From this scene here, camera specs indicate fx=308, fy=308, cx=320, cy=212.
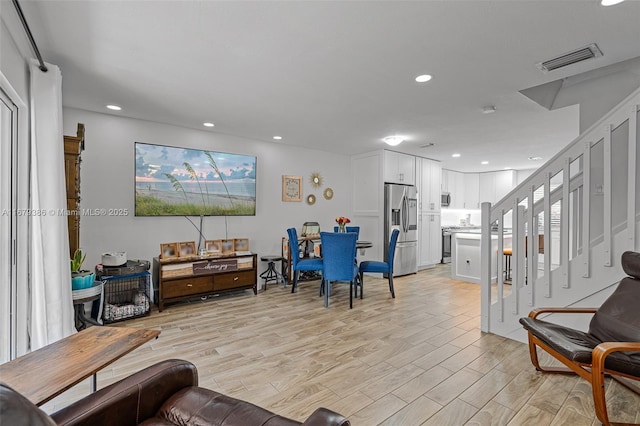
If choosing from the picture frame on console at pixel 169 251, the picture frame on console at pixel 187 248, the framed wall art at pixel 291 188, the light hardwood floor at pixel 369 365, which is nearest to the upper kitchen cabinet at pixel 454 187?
the framed wall art at pixel 291 188

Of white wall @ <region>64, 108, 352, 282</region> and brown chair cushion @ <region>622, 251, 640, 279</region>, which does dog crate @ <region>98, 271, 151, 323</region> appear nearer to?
white wall @ <region>64, 108, 352, 282</region>

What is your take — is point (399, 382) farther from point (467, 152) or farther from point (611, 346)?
point (467, 152)

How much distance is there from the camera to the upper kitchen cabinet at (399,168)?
609 centimetres

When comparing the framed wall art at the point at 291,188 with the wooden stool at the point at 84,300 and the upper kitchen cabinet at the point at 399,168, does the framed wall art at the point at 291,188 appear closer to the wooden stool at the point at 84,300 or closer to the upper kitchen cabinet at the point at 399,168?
the upper kitchen cabinet at the point at 399,168

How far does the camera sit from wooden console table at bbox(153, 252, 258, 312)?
3.95 meters

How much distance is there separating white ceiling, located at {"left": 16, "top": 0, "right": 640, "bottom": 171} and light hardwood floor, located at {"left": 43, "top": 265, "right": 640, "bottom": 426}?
8.14ft

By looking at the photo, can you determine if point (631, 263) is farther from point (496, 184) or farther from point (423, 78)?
point (496, 184)

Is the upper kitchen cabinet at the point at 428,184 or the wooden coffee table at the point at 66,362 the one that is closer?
the wooden coffee table at the point at 66,362

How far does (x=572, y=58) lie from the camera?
2.45 meters

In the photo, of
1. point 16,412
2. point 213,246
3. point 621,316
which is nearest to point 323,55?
point 16,412

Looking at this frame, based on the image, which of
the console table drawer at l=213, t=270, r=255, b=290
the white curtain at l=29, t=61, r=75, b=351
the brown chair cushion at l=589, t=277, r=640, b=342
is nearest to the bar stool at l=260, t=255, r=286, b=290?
the console table drawer at l=213, t=270, r=255, b=290

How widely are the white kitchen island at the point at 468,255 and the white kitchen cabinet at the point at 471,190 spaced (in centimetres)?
316

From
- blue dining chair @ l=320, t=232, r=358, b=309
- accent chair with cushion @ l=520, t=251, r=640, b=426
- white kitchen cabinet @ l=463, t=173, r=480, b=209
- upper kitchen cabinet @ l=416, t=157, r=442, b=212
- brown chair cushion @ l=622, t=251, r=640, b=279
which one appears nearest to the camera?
accent chair with cushion @ l=520, t=251, r=640, b=426

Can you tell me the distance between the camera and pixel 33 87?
2.33 metres
